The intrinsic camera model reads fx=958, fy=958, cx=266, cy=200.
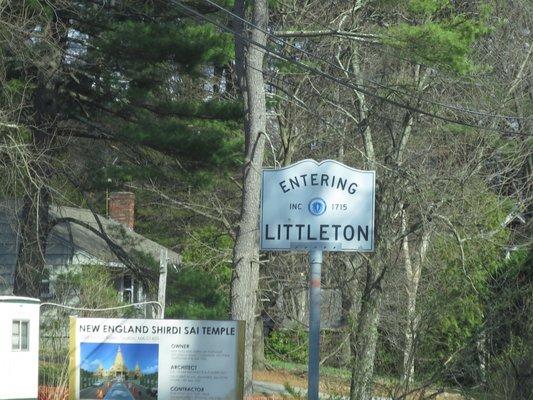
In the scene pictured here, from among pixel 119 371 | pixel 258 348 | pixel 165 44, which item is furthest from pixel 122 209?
pixel 119 371

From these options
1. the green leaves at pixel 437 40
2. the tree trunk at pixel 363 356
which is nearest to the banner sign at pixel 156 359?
the tree trunk at pixel 363 356

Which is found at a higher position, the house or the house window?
the house

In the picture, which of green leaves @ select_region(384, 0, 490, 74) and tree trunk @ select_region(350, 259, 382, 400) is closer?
tree trunk @ select_region(350, 259, 382, 400)

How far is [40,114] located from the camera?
20094 mm

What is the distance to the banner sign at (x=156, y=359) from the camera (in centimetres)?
1170

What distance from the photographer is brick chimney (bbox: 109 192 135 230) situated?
33.8 m

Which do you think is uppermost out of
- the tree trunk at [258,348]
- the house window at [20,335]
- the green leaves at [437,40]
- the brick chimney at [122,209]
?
the green leaves at [437,40]

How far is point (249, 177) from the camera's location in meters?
17.5

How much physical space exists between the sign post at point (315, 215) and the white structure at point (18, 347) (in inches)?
155

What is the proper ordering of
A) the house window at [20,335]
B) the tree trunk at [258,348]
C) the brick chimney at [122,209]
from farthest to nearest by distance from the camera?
the brick chimney at [122,209], the tree trunk at [258,348], the house window at [20,335]

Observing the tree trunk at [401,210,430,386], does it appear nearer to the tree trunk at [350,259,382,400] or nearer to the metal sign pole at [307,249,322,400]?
the tree trunk at [350,259,382,400]

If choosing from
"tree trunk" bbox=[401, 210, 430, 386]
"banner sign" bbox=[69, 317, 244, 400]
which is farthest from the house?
"banner sign" bbox=[69, 317, 244, 400]

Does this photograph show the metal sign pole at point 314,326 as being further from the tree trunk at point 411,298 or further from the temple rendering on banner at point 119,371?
the temple rendering on banner at point 119,371

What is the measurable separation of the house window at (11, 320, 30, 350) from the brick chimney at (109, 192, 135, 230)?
21320 mm
